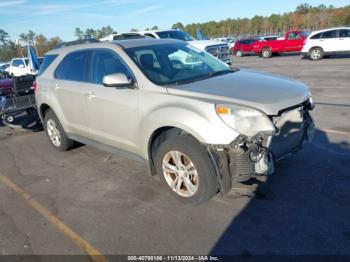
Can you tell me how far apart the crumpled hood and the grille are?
5.4 inches

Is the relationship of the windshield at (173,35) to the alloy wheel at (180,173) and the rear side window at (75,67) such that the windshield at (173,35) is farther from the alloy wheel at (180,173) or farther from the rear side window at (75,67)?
the alloy wheel at (180,173)

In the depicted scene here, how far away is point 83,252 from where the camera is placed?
3.25m

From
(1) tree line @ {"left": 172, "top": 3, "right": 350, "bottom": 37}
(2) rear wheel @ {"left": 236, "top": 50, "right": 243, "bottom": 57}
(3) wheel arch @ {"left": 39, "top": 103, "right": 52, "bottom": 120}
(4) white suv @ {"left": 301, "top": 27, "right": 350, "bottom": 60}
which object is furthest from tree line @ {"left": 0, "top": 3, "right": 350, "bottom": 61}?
(3) wheel arch @ {"left": 39, "top": 103, "right": 52, "bottom": 120}

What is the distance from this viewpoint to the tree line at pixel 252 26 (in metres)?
57.8

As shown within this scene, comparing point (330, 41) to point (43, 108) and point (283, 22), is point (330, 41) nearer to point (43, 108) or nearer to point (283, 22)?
point (43, 108)

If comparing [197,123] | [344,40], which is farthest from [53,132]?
[344,40]

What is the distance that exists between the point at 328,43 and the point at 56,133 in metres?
18.1

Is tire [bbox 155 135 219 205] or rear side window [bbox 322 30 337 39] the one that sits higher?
rear side window [bbox 322 30 337 39]

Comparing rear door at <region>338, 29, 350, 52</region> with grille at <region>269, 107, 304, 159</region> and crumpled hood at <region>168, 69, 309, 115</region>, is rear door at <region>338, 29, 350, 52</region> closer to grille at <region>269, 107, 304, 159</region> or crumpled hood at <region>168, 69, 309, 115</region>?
crumpled hood at <region>168, 69, 309, 115</region>

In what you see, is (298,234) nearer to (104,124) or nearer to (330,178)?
(330,178)

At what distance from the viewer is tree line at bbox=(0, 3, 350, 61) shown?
190 ft

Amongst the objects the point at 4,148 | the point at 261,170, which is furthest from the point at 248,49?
the point at 261,170

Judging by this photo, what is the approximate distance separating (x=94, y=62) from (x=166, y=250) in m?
2.90

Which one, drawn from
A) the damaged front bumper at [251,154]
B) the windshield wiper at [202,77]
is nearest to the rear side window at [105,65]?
the windshield wiper at [202,77]
